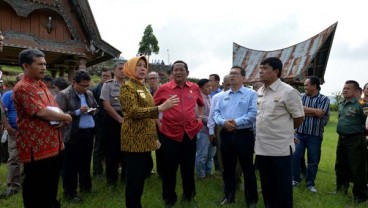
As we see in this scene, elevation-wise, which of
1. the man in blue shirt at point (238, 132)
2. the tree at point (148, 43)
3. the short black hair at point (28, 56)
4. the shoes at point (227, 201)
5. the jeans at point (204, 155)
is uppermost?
the tree at point (148, 43)

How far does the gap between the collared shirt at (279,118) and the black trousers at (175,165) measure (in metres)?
1.15

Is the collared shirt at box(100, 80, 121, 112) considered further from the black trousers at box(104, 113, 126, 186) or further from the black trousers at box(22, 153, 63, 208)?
the black trousers at box(22, 153, 63, 208)

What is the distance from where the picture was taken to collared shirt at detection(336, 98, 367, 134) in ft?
16.6

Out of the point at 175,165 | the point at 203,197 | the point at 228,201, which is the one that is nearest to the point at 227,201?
the point at 228,201

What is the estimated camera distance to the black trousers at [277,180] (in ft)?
11.8

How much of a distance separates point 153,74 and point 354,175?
413 cm

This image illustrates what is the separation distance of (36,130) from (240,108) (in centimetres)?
279

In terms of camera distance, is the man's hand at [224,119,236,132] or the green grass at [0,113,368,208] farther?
the green grass at [0,113,368,208]

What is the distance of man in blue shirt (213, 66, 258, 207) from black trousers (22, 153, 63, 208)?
7.94 feet

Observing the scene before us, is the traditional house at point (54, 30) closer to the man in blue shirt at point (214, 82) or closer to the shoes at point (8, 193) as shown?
the man in blue shirt at point (214, 82)

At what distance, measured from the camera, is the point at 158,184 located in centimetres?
569

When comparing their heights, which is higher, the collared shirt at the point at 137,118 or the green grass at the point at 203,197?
the collared shirt at the point at 137,118

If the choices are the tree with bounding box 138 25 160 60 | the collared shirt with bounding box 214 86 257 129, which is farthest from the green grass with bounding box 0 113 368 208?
the tree with bounding box 138 25 160 60

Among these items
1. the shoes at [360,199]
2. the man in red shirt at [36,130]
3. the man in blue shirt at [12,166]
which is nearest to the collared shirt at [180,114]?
the man in red shirt at [36,130]
